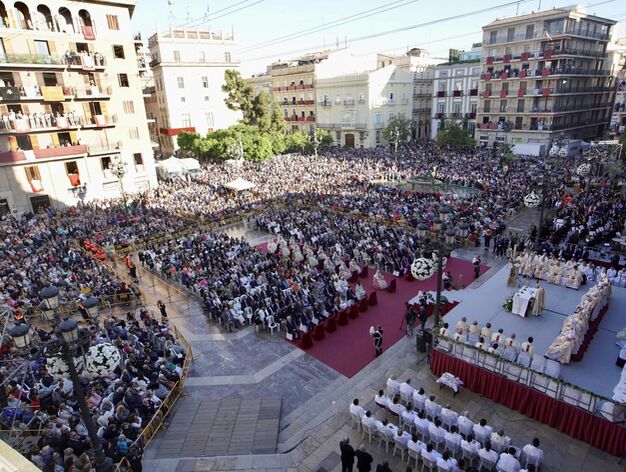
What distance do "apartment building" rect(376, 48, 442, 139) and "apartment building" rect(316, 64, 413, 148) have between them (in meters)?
1.69

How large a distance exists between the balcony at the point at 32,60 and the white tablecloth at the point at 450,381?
36.7m

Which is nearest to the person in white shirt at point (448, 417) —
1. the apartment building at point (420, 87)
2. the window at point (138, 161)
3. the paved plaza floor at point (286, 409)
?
the paved plaza floor at point (286, 409)

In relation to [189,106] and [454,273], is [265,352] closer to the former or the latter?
[454,273]

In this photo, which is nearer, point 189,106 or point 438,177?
point 438,177

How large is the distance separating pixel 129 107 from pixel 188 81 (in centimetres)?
1826

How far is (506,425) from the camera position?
10.8m

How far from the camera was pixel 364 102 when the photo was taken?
197 ft

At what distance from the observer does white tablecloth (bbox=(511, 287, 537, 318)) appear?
548 inches

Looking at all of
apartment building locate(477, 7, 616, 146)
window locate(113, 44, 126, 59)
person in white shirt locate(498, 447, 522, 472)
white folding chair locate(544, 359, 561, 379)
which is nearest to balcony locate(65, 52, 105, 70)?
window locate(113, 44, 126, 59)

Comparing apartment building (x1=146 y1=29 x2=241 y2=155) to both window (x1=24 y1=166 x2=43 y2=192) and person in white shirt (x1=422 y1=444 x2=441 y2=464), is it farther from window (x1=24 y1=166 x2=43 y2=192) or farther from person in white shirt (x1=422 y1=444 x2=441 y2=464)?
person in white shirt (x1=422 y1=444 x2=441 y2=464)

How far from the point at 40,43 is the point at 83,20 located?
14.3ft

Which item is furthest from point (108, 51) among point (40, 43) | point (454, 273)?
point (454, 273)

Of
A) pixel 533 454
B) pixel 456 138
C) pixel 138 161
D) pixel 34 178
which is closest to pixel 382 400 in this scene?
pixel 533 454

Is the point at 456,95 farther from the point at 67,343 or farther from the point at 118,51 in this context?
the point at 67,343
